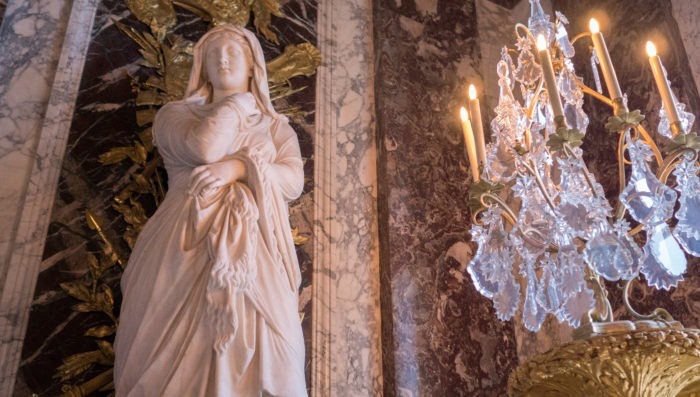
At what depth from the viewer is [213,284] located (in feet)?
5.97

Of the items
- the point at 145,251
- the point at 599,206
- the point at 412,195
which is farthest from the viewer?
the point at 412,195

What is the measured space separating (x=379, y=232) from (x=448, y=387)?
726 mm

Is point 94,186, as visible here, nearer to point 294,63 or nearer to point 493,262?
point 294,63

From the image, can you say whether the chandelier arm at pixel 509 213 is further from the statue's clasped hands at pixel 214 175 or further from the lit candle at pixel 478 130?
the statue's clasped hands at pixel 214 175

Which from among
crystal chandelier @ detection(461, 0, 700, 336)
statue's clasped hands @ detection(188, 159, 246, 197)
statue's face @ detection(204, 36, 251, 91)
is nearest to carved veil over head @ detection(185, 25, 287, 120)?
statue's face @ detection(204, 36, 251, 91)

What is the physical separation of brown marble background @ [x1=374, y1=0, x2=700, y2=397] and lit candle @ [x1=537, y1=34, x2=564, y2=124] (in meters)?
1.12

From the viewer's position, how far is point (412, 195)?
9.76 feet

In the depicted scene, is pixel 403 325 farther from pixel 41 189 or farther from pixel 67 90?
pixel 67 90

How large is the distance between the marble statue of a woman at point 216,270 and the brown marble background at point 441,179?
2.34ft

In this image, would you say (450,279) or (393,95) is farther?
(393,95)

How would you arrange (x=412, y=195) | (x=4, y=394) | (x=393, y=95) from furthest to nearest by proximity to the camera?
(x=393, y=95) < (x=412, y=195) < (x=4, y=394)

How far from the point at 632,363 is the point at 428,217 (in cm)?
156

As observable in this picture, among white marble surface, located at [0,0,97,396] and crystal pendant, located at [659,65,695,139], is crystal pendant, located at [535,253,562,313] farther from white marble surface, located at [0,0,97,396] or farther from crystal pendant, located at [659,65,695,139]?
white marble surface, located at [0,0,97,396]

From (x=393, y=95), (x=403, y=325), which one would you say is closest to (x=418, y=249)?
(x=403, y=325)
